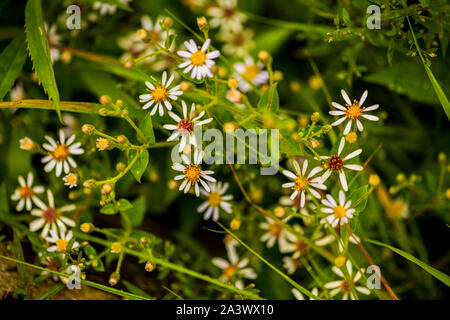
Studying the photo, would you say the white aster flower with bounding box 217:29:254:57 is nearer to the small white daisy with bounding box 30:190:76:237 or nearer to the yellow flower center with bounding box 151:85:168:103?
the yellow flower center with bounding box 151:85:168:103

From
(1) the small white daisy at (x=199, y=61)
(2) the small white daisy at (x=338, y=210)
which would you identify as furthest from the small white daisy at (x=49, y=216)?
(2) the small white daisy at (x=338, y=210)

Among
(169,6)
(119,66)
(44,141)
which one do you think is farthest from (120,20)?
(44,141)

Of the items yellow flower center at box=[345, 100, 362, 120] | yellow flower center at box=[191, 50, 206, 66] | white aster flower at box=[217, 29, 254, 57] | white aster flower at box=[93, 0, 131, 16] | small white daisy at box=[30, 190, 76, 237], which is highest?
white aster flower at box=[217, 29, 254, 57]

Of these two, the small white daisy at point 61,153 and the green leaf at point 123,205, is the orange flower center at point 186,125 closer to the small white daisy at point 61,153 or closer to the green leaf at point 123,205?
the green leaf at point 123,205

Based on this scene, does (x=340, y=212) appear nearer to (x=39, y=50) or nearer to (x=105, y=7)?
(x=39, y=50)

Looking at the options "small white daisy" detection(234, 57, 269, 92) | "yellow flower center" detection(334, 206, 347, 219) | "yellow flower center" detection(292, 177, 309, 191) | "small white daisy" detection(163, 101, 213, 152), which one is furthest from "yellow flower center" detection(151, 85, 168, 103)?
"small white daisy" detection(234, 57, 269, 92)

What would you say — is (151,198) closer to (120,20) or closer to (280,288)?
(280,288)
